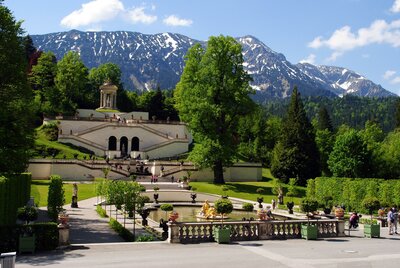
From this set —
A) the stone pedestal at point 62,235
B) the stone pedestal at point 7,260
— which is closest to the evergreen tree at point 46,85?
the stone pedestal at point 62,235

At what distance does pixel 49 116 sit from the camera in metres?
82.3

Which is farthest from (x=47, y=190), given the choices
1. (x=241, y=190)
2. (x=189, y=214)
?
(x=241, y=190)

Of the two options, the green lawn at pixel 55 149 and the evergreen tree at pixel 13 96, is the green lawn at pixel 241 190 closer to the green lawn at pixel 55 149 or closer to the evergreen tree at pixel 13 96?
the green lawn at pixel 55 149

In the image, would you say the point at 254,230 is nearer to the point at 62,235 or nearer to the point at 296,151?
the point at 62,235

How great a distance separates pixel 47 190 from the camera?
50719 millimetres

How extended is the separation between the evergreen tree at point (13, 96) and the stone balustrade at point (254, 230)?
10.7 meters

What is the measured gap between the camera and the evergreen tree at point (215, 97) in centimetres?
5581

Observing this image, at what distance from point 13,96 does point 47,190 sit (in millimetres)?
24852

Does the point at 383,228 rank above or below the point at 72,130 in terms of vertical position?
below

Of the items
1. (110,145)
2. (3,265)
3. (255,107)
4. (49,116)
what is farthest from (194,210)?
(49,116)

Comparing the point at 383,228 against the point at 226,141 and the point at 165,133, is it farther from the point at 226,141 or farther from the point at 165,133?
the point at 165,133

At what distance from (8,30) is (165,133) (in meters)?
57.6

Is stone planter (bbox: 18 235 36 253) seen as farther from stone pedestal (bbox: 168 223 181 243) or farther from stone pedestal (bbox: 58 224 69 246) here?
stone pedestal (bbox: 168 223 181 243)

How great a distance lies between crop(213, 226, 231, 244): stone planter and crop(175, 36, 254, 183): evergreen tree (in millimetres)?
31895
